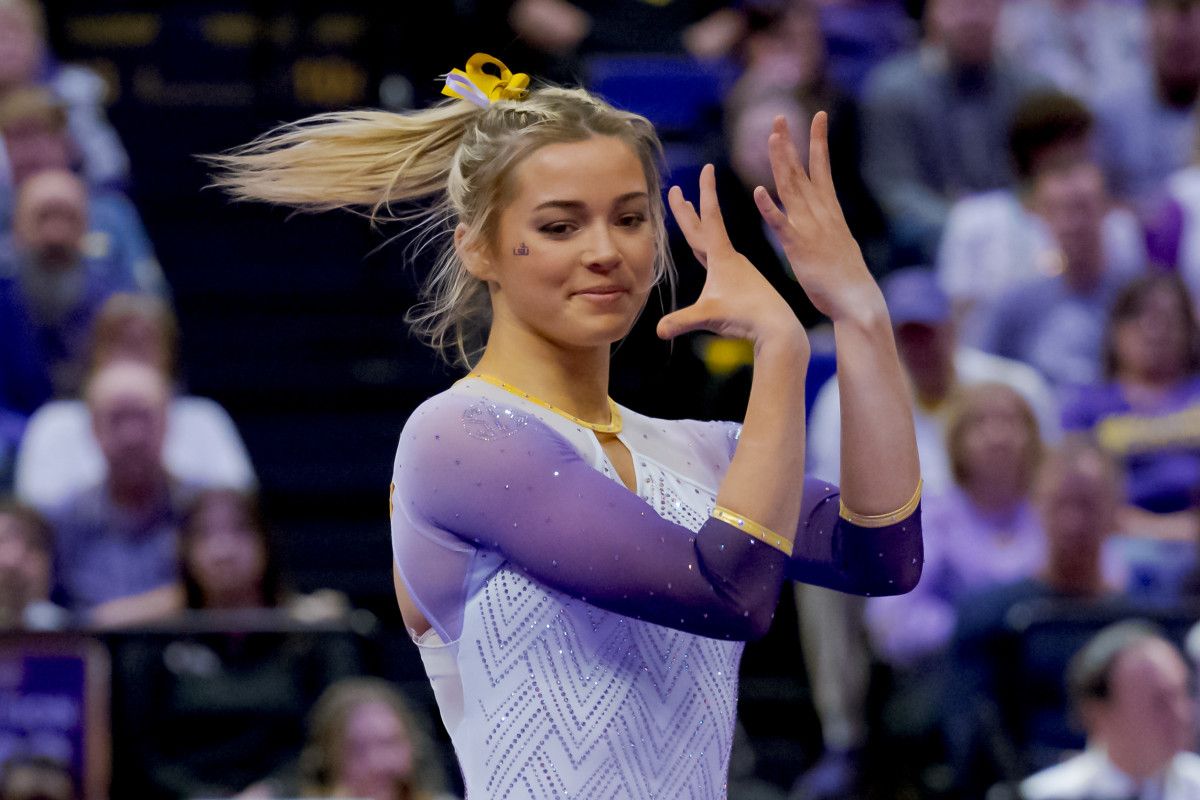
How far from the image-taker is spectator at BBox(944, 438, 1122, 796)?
4.43 m

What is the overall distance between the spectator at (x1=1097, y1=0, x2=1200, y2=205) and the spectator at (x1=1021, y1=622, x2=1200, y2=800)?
8.56 ft

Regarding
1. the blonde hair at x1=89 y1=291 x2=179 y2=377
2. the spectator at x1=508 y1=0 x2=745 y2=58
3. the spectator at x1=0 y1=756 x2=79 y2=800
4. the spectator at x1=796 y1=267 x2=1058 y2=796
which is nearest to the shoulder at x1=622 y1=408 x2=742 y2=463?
the spectator at x1=796 y1=267 x2=1058 y2=796

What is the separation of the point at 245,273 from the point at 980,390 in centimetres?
314

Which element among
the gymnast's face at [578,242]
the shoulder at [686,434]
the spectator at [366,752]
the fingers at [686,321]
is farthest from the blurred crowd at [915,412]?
the fingers at [686,321]

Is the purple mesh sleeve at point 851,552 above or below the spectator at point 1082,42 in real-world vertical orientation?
below

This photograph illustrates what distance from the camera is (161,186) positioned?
23.4ft

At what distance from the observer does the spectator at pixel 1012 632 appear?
4.43 metres

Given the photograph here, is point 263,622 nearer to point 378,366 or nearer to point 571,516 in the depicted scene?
point 378,366

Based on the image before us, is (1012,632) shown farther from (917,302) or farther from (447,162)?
(447,162)

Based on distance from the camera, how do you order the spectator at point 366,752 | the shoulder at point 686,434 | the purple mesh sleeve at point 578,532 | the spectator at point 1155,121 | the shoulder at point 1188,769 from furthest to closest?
1. the spectator at point 1155,121
2. the spectator at point 366,752
3. the shoulder at point 1188,769
4. the shoulder at point 686,434
5. the purple mesh sleeve at point 578,532

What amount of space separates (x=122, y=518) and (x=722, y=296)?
342cm

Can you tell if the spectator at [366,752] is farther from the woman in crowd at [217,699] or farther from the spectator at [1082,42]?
the spectator at [1082,42]

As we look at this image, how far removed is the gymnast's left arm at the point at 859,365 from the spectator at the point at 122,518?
10.8 ft

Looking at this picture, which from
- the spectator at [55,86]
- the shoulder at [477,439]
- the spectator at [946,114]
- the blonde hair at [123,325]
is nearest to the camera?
the shoulder at [477,439]
